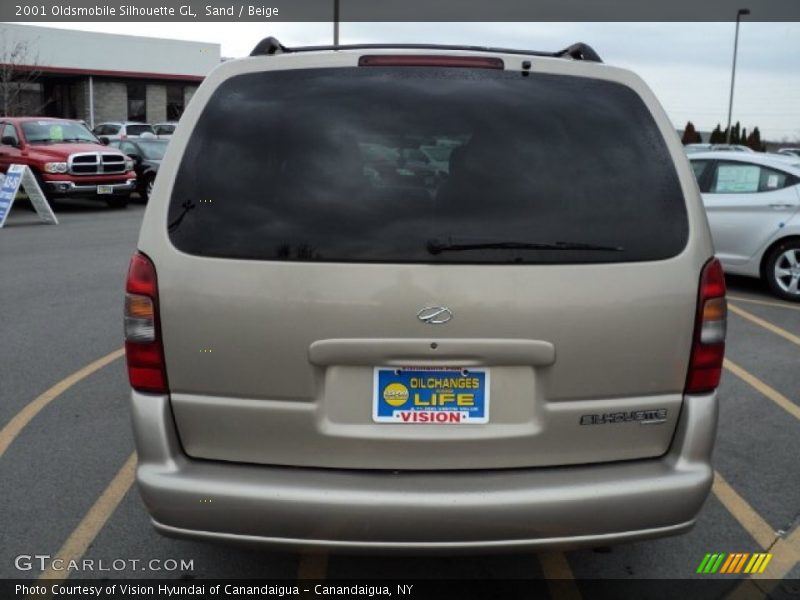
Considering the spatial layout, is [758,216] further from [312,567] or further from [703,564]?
[312,567]

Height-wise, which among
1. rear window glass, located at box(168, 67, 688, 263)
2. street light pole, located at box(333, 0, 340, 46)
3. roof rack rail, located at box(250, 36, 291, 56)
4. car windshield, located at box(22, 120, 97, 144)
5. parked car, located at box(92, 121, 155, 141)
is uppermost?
street light pole, located at box(333, 0, 340, 46)

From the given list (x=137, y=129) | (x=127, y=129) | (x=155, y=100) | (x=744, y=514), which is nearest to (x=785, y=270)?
(x=744, y=514)

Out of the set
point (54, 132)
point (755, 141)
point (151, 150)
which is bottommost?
point (755, 141)

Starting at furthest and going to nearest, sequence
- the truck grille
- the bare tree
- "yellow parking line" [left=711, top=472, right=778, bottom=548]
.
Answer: the bare tree, the truck grille, "yellow parking line" [left=711, top=472, right=778, bottom=548]

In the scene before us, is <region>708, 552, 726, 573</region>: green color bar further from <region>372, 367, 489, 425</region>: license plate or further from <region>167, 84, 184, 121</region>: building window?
<region>167, 84, 184, 121</region>: building window

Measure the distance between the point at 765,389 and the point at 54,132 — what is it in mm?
17763

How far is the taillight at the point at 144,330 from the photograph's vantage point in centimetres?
277

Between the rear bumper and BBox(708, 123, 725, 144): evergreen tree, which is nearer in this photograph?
the rear bumper

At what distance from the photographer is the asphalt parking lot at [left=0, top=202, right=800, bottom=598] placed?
3.48 metres

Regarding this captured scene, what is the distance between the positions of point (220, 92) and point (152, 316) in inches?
31.2

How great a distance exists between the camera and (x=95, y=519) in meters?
3.87

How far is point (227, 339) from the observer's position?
8.87ft

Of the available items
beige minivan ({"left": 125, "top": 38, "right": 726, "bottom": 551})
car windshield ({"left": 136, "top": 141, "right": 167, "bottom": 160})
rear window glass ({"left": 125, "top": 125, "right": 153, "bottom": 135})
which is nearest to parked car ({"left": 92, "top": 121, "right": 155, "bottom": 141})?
rear window glass ({"left": 125, "top": 125, "right": 153, "bottom": 135})

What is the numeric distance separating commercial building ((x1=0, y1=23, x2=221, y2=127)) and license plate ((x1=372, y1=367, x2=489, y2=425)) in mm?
41015
